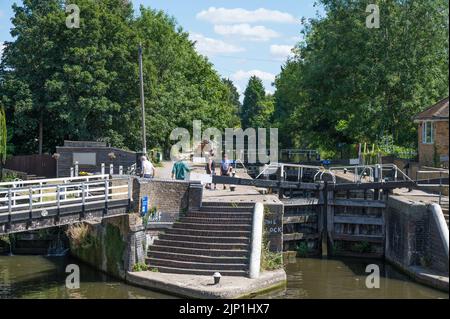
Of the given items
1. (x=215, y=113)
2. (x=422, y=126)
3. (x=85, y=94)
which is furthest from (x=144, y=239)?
(x=215, y=113)

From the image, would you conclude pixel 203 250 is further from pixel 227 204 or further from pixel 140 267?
pixel 227 204

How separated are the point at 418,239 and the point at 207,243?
7.24 meters

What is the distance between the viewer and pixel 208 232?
2289cm

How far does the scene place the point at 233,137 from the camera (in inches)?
2904

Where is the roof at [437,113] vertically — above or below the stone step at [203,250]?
above

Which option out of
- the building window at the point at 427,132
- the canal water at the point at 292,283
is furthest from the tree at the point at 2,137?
the building window at the point at 427,132

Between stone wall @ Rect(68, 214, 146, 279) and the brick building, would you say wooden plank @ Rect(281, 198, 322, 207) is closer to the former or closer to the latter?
the brick building

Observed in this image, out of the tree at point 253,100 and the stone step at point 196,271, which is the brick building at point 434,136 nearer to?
the stone step at point 196,271

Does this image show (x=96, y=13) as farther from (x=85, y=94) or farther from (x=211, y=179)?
(x=211, y=179)

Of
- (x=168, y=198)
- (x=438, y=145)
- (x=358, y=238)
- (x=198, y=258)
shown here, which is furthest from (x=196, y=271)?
(x=438, y=145)

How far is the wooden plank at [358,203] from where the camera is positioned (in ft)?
88.0

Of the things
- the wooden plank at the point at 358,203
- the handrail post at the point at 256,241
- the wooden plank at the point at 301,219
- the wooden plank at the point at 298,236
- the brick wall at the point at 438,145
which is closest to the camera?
the handrail post at the point at 256,241

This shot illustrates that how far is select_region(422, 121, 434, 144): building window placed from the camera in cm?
3278
